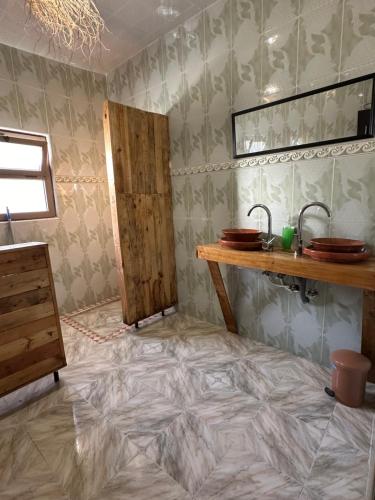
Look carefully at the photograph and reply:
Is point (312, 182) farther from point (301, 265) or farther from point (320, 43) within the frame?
point (320, 43)

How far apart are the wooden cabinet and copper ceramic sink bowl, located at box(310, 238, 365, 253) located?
5.70ft

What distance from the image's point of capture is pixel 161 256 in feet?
9.20

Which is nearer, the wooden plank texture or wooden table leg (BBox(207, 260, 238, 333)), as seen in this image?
the wooden plank texture

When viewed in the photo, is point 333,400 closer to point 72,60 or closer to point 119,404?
point 119,404

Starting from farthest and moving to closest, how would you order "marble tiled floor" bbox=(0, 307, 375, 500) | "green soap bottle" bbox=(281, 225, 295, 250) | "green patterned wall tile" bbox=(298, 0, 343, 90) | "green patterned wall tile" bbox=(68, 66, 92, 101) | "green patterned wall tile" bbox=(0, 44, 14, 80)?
"green patterned wall tile" bbox=(68, 66, 92, 101) < "green patterned wall tile" bbox=(0, 44, 14, 80) < "green soap bottle" bbox=(281, 225, 295, 250) < "green patterned wall tile" bbox=(298, 0, 343, 90) < "marble tiled floor" bbox=(0, 307, 375, 500)

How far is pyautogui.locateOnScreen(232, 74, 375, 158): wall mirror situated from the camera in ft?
5.27

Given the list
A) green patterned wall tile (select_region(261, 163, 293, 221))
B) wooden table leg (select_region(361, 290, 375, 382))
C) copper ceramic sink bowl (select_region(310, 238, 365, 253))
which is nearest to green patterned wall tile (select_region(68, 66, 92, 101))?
green patterned wall tile (select_region(261, 163, 293, 221))

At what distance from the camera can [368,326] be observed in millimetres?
1655

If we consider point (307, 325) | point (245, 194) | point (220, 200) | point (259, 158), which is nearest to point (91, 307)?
point (220, 200)

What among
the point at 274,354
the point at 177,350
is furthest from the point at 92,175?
the point at 274,354

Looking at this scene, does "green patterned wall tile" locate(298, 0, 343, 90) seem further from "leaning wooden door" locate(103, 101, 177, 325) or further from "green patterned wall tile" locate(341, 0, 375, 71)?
"leaning wooden door" locate(103, 101, 177, 325)

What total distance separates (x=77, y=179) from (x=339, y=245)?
2.78m

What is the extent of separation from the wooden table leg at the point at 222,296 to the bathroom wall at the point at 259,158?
0.31ft

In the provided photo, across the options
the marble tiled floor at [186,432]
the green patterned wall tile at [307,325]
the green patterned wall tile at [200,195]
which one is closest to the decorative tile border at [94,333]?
the marble tiled floor at [186,432]
